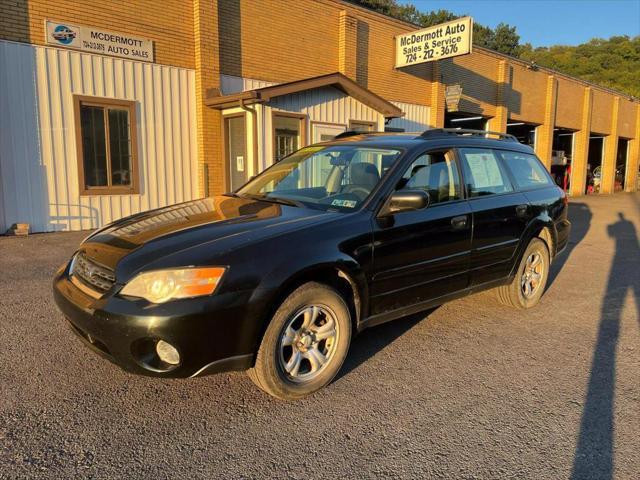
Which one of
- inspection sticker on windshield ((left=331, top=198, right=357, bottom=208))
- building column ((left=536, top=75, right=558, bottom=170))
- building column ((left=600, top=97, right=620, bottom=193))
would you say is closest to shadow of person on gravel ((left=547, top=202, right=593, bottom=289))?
inspection sticker on windshield ((left=331, top=198, right=357, bottom=208))

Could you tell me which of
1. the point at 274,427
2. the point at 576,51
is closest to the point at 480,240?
the point at 274,427

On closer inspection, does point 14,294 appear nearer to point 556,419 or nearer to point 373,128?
point 556,419

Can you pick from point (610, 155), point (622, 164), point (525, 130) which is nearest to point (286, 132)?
point (525, 130)

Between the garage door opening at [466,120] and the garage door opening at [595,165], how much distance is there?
9.97 m

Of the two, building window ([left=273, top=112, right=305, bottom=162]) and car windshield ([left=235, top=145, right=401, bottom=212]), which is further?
building window ([left=273, top=112, right=305, bottom=162])

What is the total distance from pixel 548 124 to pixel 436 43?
11.1m

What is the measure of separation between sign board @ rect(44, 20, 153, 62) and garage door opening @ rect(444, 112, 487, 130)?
12.1 metres

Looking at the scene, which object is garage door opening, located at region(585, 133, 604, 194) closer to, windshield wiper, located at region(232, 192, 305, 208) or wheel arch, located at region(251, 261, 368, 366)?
windshield wiper, located at region(232, 192, 305, 208)

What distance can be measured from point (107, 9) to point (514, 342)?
9.80 metres

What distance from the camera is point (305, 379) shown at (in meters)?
3.27

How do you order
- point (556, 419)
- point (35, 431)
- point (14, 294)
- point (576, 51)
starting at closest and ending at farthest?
point (35, 431), point (556, 419), point (14, 294), point (576, 51)

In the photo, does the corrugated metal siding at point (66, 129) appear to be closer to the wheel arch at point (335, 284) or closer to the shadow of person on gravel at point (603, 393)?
the wheel arch at point (335, 284)

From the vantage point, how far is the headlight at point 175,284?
279cm

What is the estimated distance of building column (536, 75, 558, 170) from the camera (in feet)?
74.7
